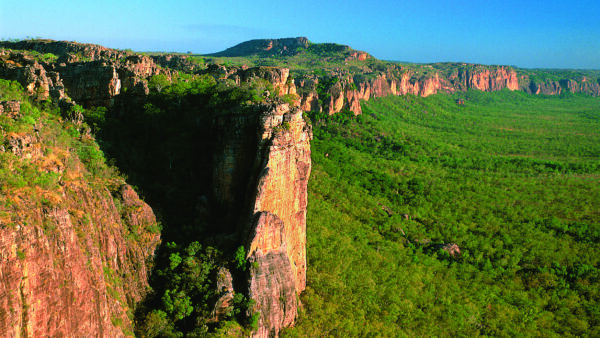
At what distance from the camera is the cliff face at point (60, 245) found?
1389cm

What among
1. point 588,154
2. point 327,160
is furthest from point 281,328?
point 588,154

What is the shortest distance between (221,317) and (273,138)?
11.2m

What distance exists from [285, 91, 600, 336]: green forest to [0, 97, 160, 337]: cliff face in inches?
439

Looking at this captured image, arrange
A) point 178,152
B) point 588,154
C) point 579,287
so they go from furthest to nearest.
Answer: point 588,154 → point 579,287 → point 178,152

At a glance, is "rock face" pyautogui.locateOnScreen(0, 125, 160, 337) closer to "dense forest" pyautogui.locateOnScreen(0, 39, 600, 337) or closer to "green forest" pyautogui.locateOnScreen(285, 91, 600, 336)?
"dense forest" pyautogui.locateOnScreen(0, 39, 600, 337)

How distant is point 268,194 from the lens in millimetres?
Result: 24438

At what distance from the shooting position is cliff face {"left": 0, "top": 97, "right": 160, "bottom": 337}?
13.9m

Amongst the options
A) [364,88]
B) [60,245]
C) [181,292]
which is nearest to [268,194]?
[181,292]

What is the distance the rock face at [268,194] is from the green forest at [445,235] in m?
2.64

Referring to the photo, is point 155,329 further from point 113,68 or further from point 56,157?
point 113,68

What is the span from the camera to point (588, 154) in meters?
98.9

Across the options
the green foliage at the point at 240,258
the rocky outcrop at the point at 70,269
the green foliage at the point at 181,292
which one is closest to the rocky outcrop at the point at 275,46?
the green foliage at the point at 181,292

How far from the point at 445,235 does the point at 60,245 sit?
154 feet

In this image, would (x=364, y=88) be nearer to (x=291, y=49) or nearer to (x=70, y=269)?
(x=291, y=49)
